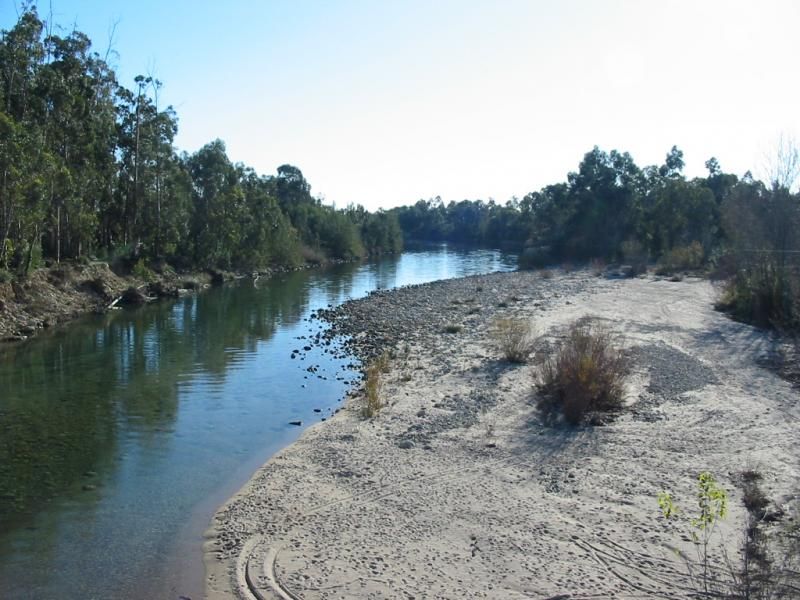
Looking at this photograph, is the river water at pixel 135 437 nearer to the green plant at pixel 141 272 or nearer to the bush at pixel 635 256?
the green plant at pixel 141 272

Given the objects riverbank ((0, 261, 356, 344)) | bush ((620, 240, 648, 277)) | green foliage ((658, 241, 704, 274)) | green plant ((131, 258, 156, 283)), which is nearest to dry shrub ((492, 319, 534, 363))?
riverbank ((0, 261, 356, 344))

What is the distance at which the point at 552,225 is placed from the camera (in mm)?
94875

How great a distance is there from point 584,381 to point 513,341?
6174 mm

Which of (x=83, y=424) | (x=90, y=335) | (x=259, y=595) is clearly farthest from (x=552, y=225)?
(x=259, y=595)

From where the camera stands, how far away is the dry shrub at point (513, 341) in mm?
19844

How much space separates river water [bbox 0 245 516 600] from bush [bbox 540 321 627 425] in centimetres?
627

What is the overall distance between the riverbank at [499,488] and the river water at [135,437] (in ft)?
3.33

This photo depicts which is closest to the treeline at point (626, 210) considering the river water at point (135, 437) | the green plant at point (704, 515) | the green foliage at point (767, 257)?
the green foliage at point (767, 257)

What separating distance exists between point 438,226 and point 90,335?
16301 cm

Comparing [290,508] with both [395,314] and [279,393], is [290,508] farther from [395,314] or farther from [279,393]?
[395,314]

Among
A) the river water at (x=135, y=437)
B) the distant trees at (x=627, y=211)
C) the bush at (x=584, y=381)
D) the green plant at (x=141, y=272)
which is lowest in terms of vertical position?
the river water at (x=135, y=437)

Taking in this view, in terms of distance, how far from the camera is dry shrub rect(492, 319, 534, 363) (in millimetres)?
19844

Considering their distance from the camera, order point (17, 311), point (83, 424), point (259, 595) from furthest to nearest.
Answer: point (17, 311)
point (83, 424)
point (259, 595)

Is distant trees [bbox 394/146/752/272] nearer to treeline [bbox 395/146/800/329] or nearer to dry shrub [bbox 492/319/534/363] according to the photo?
treeline [bbox 395/146/800/329]
